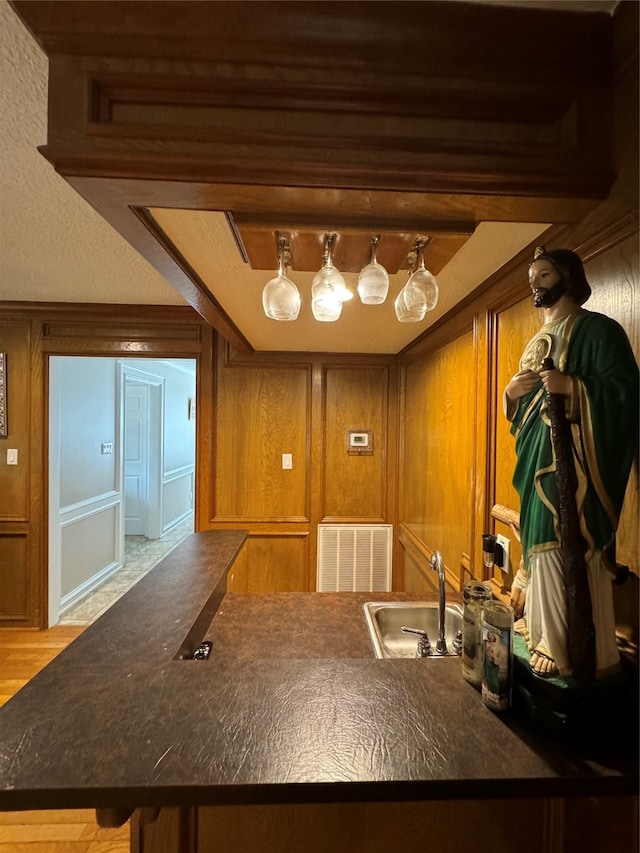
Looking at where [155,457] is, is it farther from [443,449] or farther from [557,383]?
[557,383]

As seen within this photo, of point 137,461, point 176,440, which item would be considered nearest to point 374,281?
point 137,461

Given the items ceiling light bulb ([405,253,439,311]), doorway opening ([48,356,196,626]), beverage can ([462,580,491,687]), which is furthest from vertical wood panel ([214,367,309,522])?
beverage can ([462,580,491,687])

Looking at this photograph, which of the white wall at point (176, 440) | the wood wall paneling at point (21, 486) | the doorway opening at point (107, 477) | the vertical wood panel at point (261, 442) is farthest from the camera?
the white wall at point (176, 440)

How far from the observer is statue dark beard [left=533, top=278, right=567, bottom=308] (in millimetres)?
689

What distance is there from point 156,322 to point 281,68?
2157 millimetres

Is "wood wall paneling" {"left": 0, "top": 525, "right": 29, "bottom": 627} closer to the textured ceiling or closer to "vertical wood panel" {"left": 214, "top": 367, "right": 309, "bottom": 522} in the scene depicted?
"vertical wood panel" {"left": 214, "top": 367, "right": 309, "bottom": 522}

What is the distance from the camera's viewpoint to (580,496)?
2.01 ft

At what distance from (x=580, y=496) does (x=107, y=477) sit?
12.9 feet

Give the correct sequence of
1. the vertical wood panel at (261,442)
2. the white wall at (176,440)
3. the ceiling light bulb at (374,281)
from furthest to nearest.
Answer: the white wall at (176,440) → the vertical wood panel at (261,442) → the ceiling light bulb at (374,281)

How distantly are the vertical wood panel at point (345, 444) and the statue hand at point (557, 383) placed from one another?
211cm

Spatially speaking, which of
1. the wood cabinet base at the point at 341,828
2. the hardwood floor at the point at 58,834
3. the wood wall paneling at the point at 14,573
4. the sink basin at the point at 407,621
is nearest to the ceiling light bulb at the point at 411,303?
the sink basin at the point at 407,621

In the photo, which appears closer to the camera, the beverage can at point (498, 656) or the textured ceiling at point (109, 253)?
the beverage can at point (498, 656)

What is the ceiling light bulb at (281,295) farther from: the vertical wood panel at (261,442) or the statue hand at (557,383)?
the vertical wood panel at (261,442)

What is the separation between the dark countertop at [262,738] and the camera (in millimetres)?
548
